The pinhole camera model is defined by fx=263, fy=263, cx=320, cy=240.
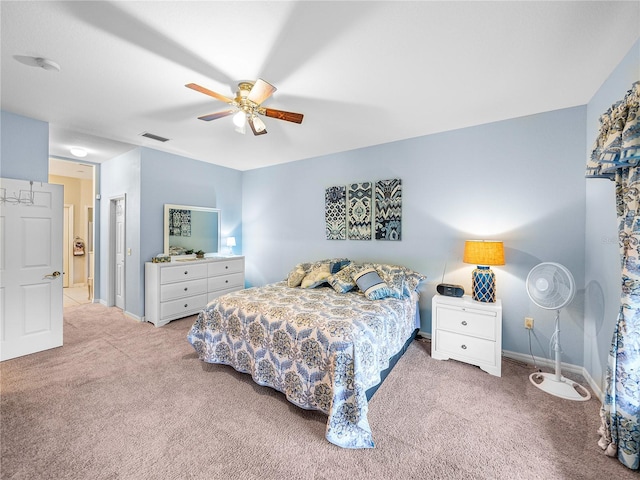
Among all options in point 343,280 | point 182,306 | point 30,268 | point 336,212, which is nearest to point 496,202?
point 343,280

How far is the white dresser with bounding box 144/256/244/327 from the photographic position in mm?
3770

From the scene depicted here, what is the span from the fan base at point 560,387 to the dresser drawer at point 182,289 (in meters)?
4.32

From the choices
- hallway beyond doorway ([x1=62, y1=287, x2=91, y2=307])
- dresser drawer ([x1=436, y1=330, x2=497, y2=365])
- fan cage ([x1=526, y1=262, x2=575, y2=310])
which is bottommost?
hallway beyond doorway ([x1=62, y1=287, x2=91, y2=307])

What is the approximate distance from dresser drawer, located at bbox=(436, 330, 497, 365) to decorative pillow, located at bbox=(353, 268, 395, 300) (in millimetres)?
726

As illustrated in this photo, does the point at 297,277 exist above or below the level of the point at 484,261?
below

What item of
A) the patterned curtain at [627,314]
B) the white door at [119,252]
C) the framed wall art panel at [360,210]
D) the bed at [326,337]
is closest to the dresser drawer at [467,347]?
the bed at [326,337]

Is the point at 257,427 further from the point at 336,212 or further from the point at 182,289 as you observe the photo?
→ the point at 336,212

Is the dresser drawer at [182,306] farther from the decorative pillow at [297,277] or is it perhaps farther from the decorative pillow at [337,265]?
the decorative pillow at [337,265]

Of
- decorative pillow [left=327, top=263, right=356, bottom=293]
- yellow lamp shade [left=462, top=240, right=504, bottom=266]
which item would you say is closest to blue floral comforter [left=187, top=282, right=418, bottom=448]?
decorative pillow [left=327, top=263, right=356, bottom=293]

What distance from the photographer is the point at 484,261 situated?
263 cm

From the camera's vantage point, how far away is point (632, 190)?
151 cm

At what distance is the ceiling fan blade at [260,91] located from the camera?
6.22 ft

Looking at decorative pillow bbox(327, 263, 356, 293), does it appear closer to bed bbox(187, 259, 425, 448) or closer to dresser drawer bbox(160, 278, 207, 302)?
bed bbox(187, 259, 425, 448)

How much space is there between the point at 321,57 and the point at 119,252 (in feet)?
15.0
